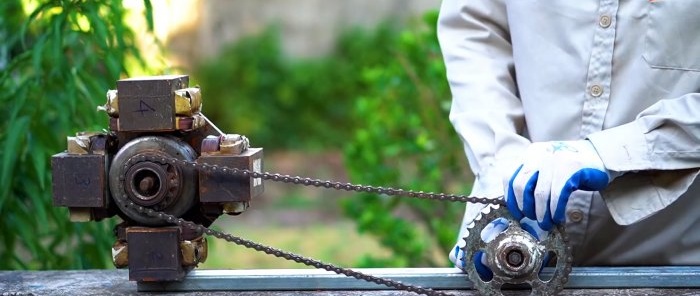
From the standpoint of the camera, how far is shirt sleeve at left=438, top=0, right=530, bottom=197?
8.13 feet

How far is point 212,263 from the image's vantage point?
6.49m

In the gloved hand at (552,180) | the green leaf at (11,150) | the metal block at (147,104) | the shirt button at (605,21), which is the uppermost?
the shirt button at (605,21)

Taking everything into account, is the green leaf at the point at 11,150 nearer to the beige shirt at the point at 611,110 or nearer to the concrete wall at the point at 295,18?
the beige shirt at the point at 611,110

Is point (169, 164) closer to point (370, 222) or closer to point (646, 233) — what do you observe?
point (646, 233)

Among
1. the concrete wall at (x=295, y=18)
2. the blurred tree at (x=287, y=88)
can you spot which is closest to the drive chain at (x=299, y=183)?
the blurred tree at (x=287, y=88)

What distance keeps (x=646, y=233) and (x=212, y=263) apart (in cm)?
430

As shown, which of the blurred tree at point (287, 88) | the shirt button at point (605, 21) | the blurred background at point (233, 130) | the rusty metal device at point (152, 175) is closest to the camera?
the rusty metal device at point (152, 175)

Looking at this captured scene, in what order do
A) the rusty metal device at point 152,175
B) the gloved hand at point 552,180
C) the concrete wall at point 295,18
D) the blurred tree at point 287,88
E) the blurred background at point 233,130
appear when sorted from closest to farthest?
the gloved hand at point 552,180 < the rusty metal device at point 152,175 < the blurred background at point 233,130 < the blurred tree at point 287,88 < the concrete wall at point 295,18

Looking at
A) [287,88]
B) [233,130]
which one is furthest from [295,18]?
[233,130]

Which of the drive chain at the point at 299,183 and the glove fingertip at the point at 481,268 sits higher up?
the drive chain at the point at 299,183

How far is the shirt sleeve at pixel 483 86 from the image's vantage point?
97.6 inches

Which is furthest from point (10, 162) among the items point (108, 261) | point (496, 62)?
point (496, 62)

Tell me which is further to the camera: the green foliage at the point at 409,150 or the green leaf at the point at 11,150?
the green foliage at the point at 409,150

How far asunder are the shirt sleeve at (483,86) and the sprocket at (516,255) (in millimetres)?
175
